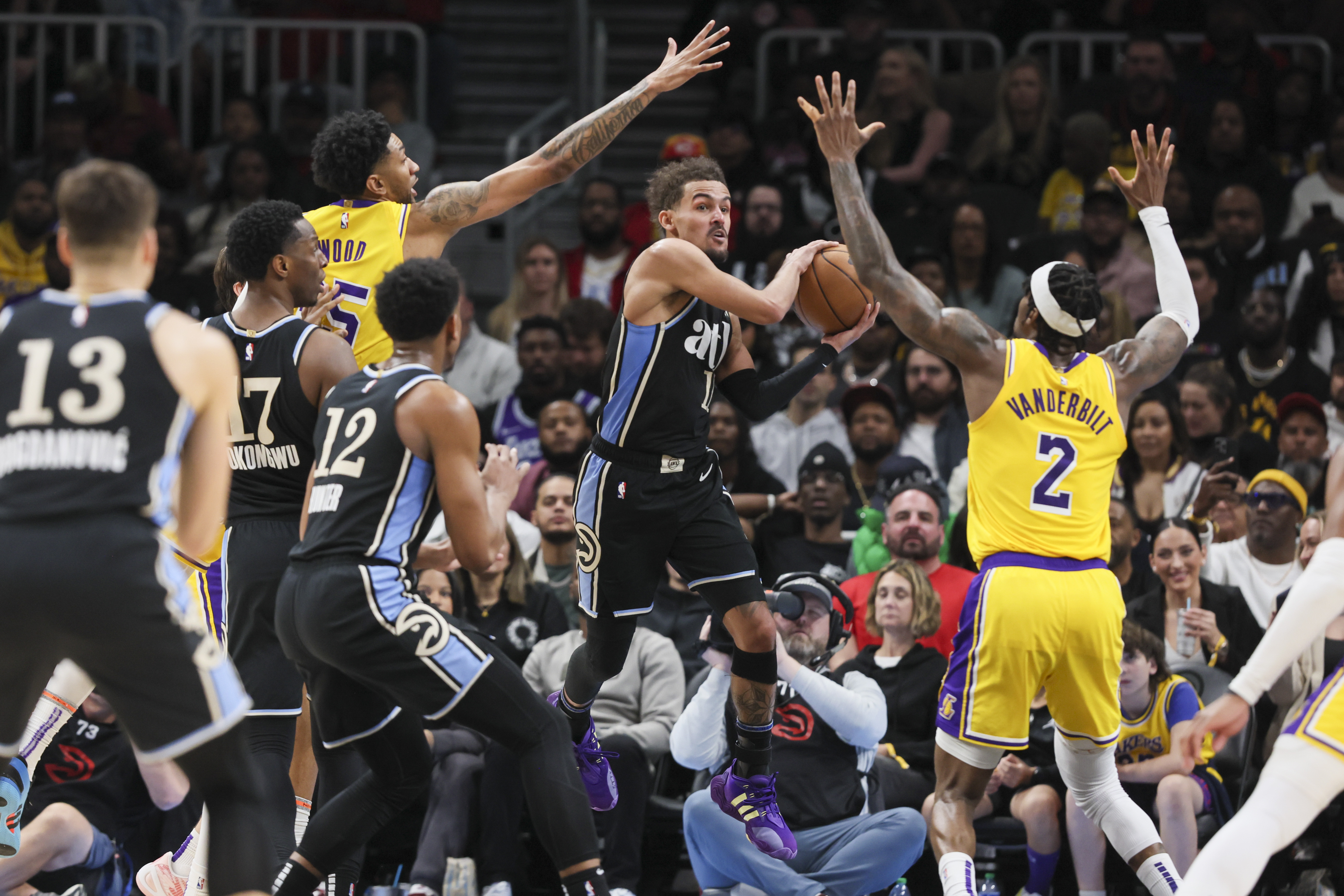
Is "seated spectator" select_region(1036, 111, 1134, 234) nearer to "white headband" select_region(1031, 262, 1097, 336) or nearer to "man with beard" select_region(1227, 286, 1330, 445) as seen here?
"man with beard" select_region(1227, 286, 1330, 445)

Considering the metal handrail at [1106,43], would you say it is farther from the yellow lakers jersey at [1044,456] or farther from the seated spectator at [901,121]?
the yellow lakers jersey at [1044,456]

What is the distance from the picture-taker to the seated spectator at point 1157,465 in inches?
349

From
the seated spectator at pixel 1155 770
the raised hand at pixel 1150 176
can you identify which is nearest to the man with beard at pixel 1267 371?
the seated spectator at pixel 1155 770

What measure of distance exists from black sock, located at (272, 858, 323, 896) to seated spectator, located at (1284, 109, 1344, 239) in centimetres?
895

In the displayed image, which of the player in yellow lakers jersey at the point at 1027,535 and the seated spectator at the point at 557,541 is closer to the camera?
the player in yellow lakers jersey at the point at 1027,535

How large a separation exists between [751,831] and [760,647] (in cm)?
78

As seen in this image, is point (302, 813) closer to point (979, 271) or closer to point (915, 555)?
point (915, 555)

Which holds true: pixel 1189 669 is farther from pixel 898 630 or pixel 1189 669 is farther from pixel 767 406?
pixel 767 406

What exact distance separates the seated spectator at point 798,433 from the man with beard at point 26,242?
547cm

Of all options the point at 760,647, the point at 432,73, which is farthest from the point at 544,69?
the point at 760,647

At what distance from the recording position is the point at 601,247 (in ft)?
36.8

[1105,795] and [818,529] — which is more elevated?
[818,529]

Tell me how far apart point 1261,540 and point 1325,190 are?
421 cm

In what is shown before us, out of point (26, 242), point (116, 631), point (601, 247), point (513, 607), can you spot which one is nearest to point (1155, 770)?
point (513, 607)
